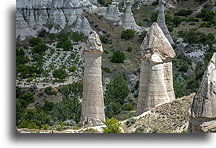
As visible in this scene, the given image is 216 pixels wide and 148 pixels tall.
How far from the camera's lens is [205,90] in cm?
952

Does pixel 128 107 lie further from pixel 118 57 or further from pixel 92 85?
pixel 92 85

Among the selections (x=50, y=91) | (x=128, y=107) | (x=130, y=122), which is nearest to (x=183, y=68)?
(x=128, y=107)

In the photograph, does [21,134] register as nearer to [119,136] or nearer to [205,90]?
[119,136]

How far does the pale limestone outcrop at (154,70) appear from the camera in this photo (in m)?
11.7

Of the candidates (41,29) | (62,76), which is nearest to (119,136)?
(62,76)

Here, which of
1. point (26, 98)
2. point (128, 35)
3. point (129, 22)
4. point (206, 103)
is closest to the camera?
point (206, 103)

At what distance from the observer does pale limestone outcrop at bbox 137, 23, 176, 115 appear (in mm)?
11734

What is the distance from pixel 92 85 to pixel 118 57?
734cm

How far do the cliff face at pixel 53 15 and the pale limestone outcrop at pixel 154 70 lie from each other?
4224 mm

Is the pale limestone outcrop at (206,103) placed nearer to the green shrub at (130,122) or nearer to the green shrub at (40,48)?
the green shrub at (130,122)

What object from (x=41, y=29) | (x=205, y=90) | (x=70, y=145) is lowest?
(x=70, y=145)

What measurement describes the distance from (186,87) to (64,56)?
151 inches

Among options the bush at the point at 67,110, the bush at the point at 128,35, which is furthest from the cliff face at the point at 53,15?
the bush at the point at 67,110

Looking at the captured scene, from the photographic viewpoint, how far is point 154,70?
38.4ft
